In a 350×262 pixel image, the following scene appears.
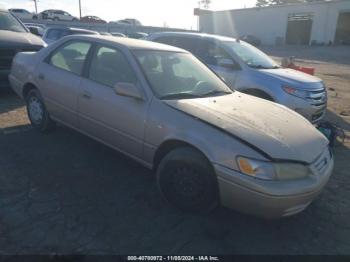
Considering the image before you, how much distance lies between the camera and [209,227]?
3201mm

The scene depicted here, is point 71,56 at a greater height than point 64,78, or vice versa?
point 71,56

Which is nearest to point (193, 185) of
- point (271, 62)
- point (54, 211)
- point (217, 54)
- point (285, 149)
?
point (285, 149)

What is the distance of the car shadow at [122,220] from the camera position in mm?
2887

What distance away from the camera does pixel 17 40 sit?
7.49 meters

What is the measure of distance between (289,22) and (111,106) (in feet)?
152

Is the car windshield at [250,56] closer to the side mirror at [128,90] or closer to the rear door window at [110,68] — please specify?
the rear door window at [110,68]

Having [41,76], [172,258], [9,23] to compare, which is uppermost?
[9,23]

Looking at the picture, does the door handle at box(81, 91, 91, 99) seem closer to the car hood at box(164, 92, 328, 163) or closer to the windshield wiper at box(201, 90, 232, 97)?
the car hood at box(164, 92, 328, 163)

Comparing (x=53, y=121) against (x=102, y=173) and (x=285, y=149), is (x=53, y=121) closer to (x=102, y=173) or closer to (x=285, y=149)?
(x=102, y=173)

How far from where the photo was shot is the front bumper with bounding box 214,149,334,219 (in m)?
2.81

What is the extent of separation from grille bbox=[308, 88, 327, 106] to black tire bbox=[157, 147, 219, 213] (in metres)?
3.91

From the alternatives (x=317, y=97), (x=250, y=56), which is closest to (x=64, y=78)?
(x=250, y=56)

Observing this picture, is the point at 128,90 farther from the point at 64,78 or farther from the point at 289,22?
the point at 289,22

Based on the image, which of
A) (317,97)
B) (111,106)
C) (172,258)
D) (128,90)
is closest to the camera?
(172,258)
